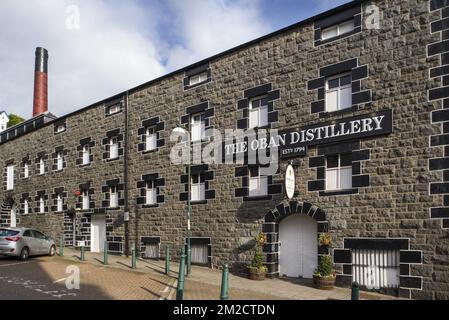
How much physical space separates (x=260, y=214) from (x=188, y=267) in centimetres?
308

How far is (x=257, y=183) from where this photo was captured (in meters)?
15.9

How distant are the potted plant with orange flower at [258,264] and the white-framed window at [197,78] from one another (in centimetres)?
717

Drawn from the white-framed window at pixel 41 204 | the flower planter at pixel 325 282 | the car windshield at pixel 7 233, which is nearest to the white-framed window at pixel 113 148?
the car windshield at pixel 7 233

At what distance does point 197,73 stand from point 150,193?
5.90 m

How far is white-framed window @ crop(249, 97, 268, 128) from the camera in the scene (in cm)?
1614

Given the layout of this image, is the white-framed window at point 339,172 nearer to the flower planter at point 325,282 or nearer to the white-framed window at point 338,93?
the white-framed window at point 338,93

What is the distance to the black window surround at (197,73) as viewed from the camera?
714 inches

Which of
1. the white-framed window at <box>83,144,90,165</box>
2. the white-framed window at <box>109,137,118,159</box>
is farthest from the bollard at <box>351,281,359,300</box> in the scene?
the white-framed window at <box>83,144,90,165</box>

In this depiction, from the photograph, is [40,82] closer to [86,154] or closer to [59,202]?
[59,202]

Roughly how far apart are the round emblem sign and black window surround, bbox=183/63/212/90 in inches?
230

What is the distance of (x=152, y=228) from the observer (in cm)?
1978

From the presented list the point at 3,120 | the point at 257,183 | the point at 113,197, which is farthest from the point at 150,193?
the point at 3,120
